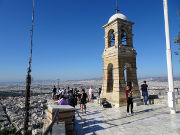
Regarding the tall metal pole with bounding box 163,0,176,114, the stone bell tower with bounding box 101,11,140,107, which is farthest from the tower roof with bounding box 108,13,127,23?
→ the tall metal pole with bounding box 163,0,176,114

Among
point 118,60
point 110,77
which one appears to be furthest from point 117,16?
point 110,77

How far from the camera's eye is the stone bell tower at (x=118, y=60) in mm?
11180

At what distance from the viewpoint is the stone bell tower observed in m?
11.2

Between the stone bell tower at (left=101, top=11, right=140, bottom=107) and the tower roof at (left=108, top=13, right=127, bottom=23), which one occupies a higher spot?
the tower roof at (left=108, top=13, right=127, bottom=23)

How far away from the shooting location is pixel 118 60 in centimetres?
1127

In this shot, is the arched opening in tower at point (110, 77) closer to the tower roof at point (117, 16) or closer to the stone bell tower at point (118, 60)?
the stone bell tower at point (118, 60)

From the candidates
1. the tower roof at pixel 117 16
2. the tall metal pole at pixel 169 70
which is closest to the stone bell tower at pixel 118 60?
the tower roof at pixel 117 16

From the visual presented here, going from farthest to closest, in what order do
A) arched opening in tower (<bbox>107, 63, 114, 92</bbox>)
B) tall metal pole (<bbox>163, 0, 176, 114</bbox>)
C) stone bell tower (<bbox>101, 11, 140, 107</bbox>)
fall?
arched opening in tower (<bbox>107, 63, 114, 92</bbox>)
stone bell tower (<bbox>101, 11, 140, 107</bbox>)
tall metal pole (<bbox>163, 0, 176, 114</bbox>)

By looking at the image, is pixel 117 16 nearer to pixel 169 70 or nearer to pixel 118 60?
pixel 118 60

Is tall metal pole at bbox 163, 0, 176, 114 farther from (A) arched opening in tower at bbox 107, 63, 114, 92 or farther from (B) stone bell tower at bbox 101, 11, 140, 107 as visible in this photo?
(A) arched opening in tower at bbox 107, 63, 114, 92

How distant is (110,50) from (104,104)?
491 centimetres

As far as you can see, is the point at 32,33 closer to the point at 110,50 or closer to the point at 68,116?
the point at 68,116

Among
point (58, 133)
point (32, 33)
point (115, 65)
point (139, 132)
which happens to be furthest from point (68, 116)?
point (115, 65)

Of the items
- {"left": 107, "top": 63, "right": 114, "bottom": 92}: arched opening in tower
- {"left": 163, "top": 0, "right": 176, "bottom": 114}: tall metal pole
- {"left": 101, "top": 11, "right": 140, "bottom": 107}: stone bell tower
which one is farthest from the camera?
{"left": 107, "top": 63, "right": 114, "bottom": 92}: arched opening in tower
